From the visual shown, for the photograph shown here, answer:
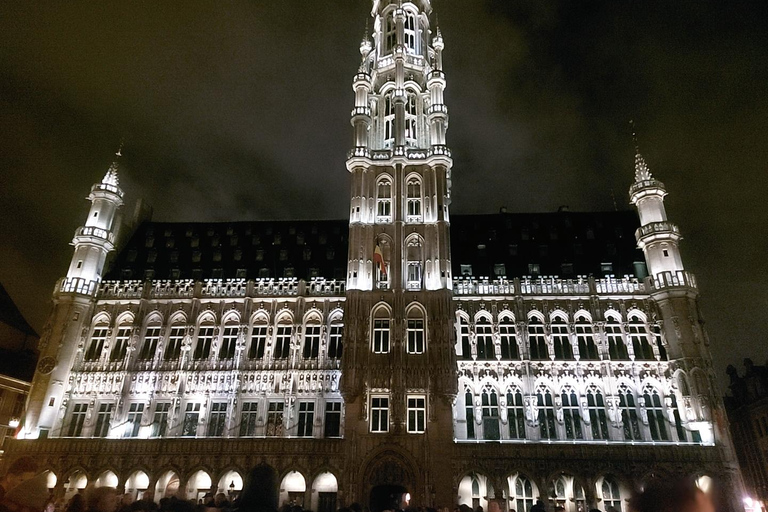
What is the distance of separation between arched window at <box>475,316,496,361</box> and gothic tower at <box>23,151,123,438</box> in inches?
1164

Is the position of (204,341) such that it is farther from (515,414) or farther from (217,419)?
(515,414)

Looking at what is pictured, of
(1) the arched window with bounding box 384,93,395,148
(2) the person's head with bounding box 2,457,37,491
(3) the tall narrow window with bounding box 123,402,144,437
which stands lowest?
(2) the person's head with bounding box 2,457,37,491

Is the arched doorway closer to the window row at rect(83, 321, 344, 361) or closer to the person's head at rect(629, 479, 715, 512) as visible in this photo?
the window row at rect(83, 321, 344, 361)

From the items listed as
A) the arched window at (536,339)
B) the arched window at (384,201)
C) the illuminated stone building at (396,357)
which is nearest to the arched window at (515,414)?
the illuminated stone building at (396,357)

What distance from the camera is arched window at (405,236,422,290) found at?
39.3 meters

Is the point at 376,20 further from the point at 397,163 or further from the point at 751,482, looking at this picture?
the point at 751,482

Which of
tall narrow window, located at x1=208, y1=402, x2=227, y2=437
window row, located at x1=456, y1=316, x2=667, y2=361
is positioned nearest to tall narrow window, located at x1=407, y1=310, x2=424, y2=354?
window row, located at x1=456, y1=316, x2=667, y2=361

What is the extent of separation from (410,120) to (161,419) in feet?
104

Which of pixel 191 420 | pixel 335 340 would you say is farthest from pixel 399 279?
pixel 191 420

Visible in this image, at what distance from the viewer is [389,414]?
114 ft

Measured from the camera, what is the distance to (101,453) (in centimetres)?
3597

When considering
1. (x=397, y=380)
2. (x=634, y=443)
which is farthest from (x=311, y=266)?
(x=634, y=443)

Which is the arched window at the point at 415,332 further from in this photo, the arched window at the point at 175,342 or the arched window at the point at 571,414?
the arched window at the point at 175,342

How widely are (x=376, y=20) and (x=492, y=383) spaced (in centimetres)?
3785
